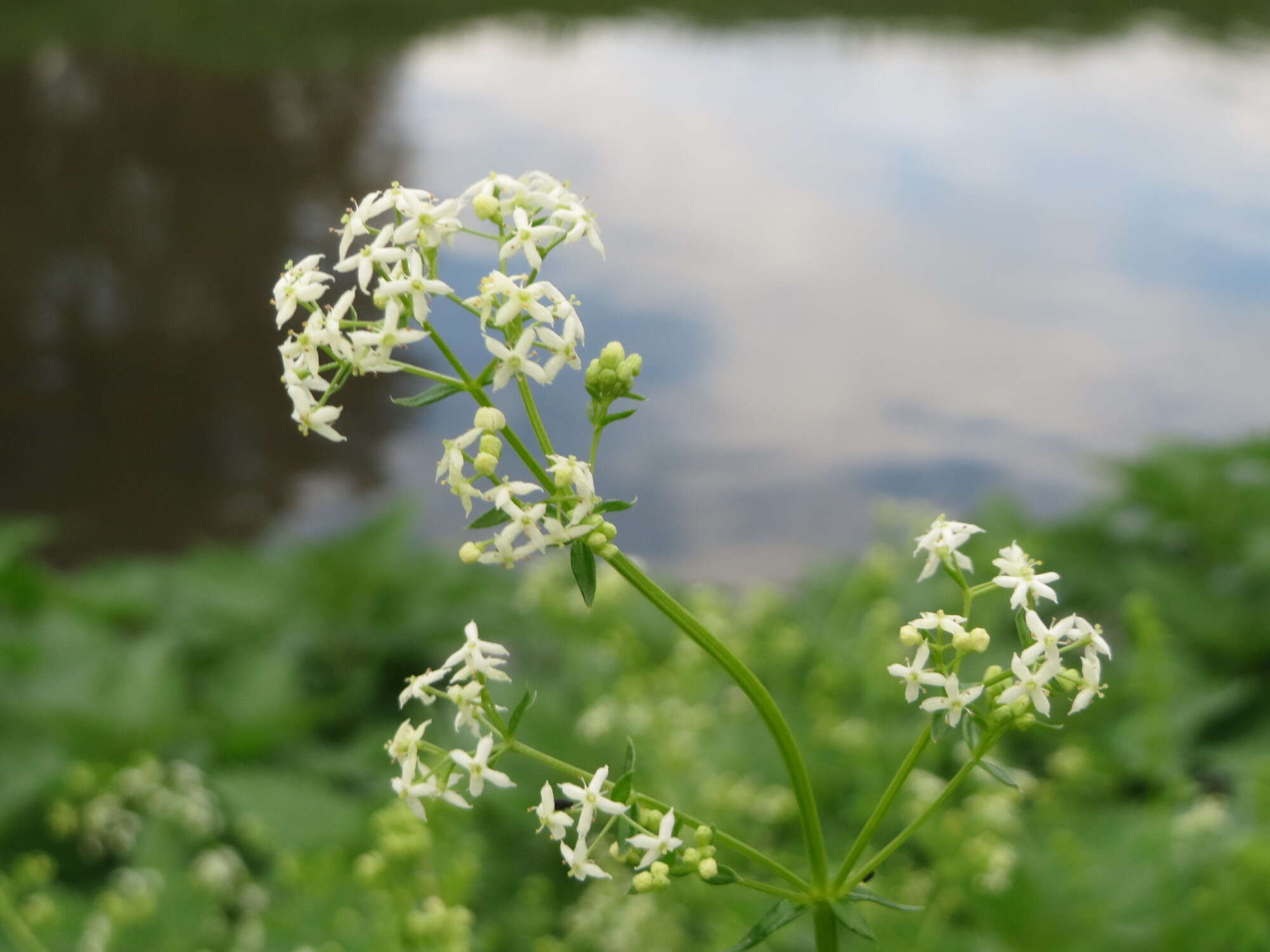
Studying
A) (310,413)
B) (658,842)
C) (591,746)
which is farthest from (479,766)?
(591,746)

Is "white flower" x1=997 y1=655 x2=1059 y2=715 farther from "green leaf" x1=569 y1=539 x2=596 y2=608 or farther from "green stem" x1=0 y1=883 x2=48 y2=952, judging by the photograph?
"green stem" x1=0 y1=883 x2=48 y2=952

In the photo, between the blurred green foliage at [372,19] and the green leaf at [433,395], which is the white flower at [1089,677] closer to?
the green leaf at [433,395]

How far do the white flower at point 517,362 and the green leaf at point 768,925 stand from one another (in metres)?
0.62

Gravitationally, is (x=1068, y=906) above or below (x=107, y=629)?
above

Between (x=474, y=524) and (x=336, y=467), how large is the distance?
8740 millimetres

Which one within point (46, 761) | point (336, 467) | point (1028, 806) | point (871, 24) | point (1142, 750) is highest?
point (871, 24)

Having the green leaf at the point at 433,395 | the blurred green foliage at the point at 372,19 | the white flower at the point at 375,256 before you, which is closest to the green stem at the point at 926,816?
the green leaf at the point at 433,395

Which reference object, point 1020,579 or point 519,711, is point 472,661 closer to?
point 519,711

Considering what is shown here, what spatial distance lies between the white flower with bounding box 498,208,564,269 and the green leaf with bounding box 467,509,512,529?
0.28m

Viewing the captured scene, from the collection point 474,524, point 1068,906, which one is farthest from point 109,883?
point 474,524

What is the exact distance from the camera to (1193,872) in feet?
10.8

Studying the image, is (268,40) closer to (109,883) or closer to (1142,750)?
(109,883)

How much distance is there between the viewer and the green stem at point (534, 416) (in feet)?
4.13

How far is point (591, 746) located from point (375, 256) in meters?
3.37
